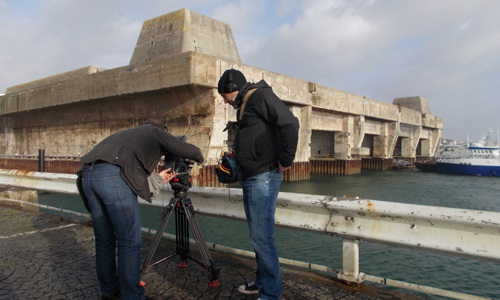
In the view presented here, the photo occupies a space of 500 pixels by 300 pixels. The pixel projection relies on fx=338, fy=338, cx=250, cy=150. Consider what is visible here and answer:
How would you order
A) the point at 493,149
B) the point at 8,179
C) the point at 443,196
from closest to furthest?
1. the point at 8,179
2. the point at 443,196
3. the point at 493,149

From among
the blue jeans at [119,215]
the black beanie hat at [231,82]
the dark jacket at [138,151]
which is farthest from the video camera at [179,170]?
the black beanie hat at [231,82]

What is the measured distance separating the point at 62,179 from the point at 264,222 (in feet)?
14.0

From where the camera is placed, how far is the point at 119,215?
2562 millimetres

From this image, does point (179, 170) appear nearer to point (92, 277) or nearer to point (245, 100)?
point (245, 100)

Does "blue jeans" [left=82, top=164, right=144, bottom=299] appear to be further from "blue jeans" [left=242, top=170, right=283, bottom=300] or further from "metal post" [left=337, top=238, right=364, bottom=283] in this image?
"metal post" [left=337, top=238, right=364, bottom=283]

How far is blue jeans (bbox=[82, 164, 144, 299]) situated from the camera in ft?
8.36

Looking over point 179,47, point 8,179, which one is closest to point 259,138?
point 8,179

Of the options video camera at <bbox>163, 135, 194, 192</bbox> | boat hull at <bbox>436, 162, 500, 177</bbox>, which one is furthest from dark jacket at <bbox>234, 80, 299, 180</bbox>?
boat hull at <bbox>436, 162, 500, 177</bbox>

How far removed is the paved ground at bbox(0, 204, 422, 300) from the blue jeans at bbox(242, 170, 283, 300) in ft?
1.14

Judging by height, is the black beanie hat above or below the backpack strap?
above

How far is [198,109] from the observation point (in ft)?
54.6

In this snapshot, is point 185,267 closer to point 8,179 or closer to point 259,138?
point 259,138

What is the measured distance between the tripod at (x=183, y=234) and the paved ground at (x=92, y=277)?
0.15 m

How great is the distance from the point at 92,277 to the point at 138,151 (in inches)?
59.3
